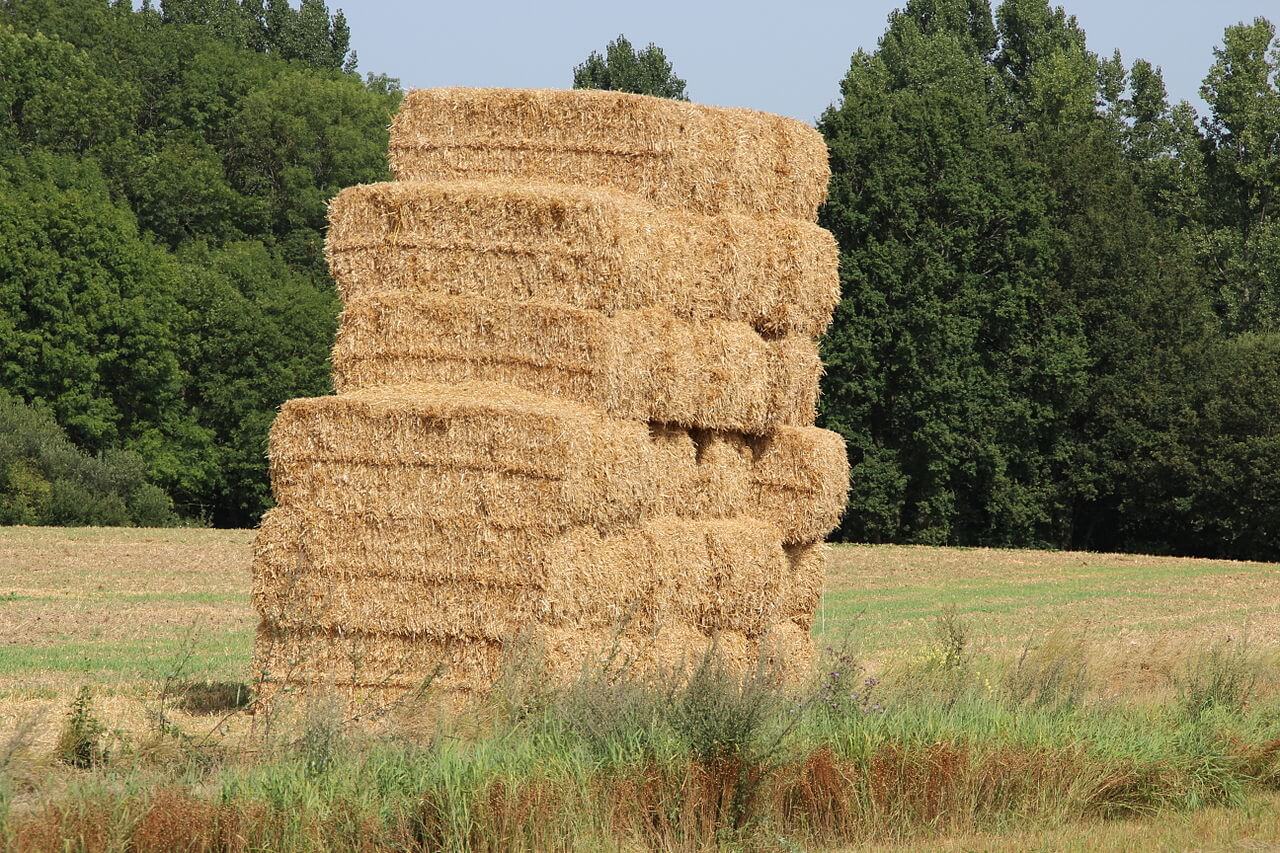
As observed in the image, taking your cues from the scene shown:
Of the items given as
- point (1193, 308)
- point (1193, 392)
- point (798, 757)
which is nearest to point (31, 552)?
point (798, 757)

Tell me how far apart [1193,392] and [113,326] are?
30.5m

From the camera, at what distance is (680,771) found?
867cm

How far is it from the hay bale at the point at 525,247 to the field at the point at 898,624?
327 centimetres

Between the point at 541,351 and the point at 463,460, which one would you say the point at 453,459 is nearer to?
the point at 463,460

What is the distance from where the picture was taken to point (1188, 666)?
13398 mm

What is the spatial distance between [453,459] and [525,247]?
Result: 1.96 meters

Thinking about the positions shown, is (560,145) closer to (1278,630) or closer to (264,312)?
(1278,630)

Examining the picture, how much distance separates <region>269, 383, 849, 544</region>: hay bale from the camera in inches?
484

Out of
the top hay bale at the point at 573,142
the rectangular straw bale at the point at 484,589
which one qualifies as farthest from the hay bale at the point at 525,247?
the rectangular straw bale at the point at 484,589

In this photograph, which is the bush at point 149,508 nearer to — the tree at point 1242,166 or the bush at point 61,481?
the bush at point 61,481

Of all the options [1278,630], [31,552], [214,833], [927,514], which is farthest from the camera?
[927,514]

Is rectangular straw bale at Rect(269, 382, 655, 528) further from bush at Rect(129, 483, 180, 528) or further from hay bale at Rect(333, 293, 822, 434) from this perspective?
bush at Rect(129, 483, 180, 528)

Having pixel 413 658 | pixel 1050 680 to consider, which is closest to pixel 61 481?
pixel 413 658

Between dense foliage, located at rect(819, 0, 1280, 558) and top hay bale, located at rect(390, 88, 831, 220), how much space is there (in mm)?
31659
